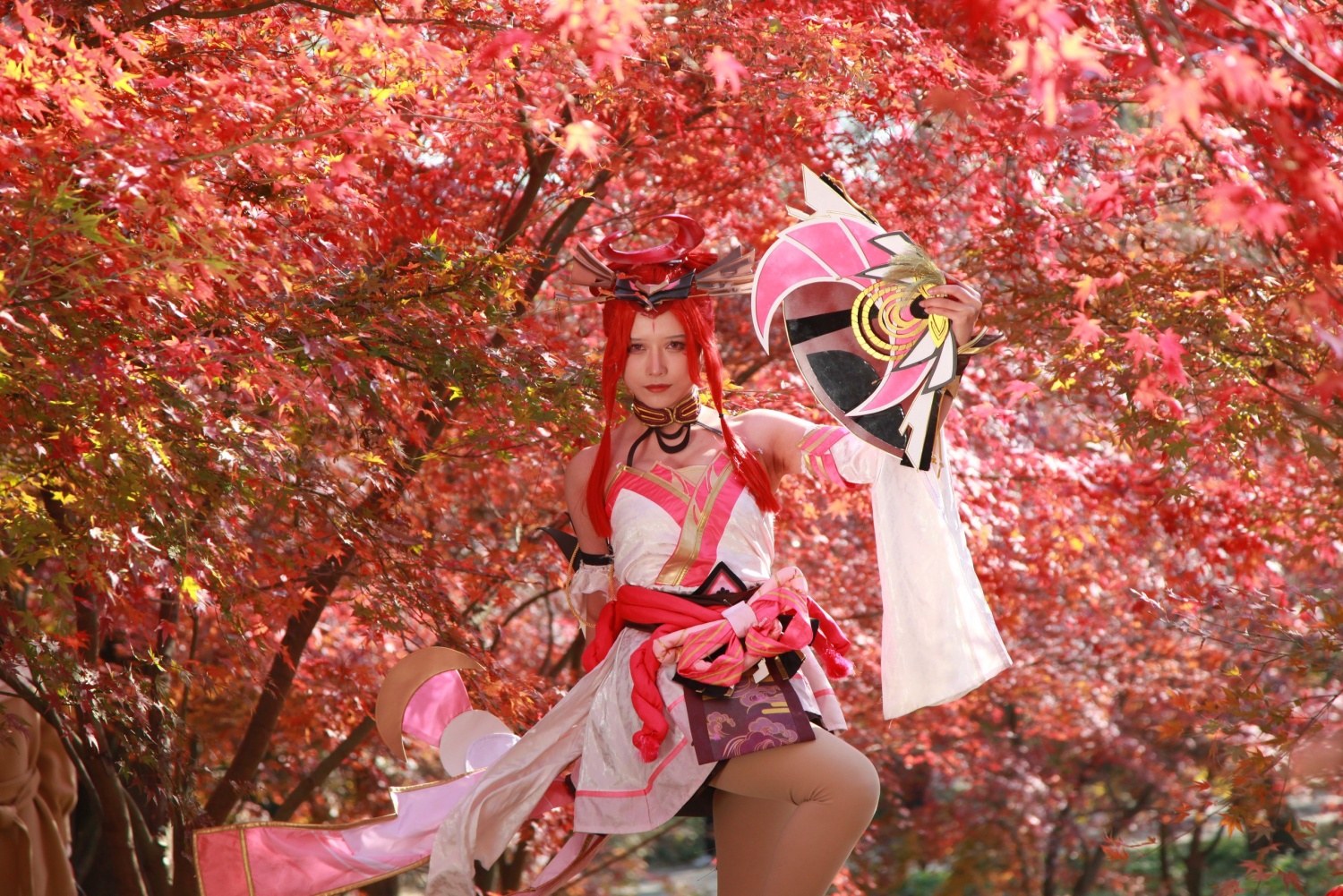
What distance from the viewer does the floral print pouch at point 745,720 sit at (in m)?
2.94

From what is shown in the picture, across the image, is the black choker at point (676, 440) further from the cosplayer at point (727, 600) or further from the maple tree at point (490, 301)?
the maple tree at point (490, 301)

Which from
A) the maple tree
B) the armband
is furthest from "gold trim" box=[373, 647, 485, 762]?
the armband

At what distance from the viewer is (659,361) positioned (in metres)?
3.31

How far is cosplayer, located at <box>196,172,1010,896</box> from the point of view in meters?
2.97

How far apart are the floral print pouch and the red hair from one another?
507 millimetres

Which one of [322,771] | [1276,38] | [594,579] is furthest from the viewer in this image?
[322,771]

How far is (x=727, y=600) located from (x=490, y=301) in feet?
4.96

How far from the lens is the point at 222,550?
382cm

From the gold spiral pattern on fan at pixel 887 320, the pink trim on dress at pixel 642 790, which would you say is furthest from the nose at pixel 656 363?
the pink trim on dress at pixel 642 790

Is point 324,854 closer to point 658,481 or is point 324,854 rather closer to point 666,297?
point 658,481

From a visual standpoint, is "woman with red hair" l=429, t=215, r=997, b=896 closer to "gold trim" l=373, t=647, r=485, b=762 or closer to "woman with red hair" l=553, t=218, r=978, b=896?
"woman with red hair" l=553, t=218, r=978, b=896

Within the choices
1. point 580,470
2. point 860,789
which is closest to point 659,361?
point 580,470

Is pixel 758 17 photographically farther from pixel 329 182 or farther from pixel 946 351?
pixel 946 351

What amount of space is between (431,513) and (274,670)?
1026 mm
